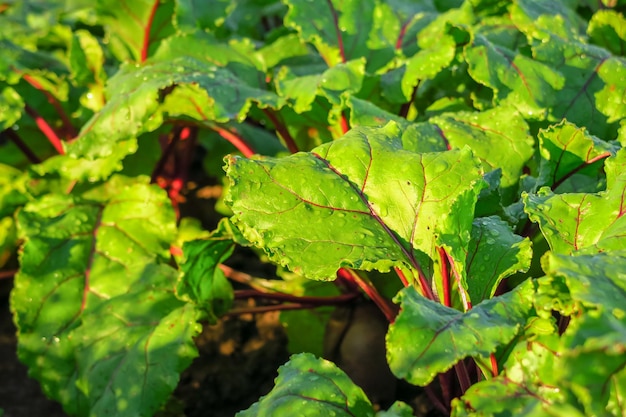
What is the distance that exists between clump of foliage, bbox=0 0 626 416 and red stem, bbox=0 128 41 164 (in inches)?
2.7

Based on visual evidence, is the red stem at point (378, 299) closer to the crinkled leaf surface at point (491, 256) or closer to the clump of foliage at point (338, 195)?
the clump of foliage at point (338, 195)

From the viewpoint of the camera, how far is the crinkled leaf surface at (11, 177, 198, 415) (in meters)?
1.94

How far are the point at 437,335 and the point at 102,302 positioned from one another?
1240 millimetres

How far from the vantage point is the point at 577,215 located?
1.54 meters

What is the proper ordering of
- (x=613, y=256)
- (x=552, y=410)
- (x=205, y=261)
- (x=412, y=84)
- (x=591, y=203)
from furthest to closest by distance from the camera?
(x=412, y=84), (x=205, y=261), (x=591, y=203), (x=613, y=256), (x=552, y=410)

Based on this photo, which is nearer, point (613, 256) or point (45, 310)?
point (613, 256)

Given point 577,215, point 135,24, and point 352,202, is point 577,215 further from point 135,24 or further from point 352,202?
point 135,24

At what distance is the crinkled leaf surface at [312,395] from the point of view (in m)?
1.42

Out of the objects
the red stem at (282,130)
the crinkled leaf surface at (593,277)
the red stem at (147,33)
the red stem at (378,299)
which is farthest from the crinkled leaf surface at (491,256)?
the red stem at (147,33)

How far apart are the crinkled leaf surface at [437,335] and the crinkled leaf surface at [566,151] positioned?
597 mm

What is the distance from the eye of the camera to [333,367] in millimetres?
1547

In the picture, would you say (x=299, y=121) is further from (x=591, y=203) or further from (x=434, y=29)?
(x=591, y=203)

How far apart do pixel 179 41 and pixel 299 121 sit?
0.51 m

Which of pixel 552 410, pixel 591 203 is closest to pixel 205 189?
pixel 591 203
